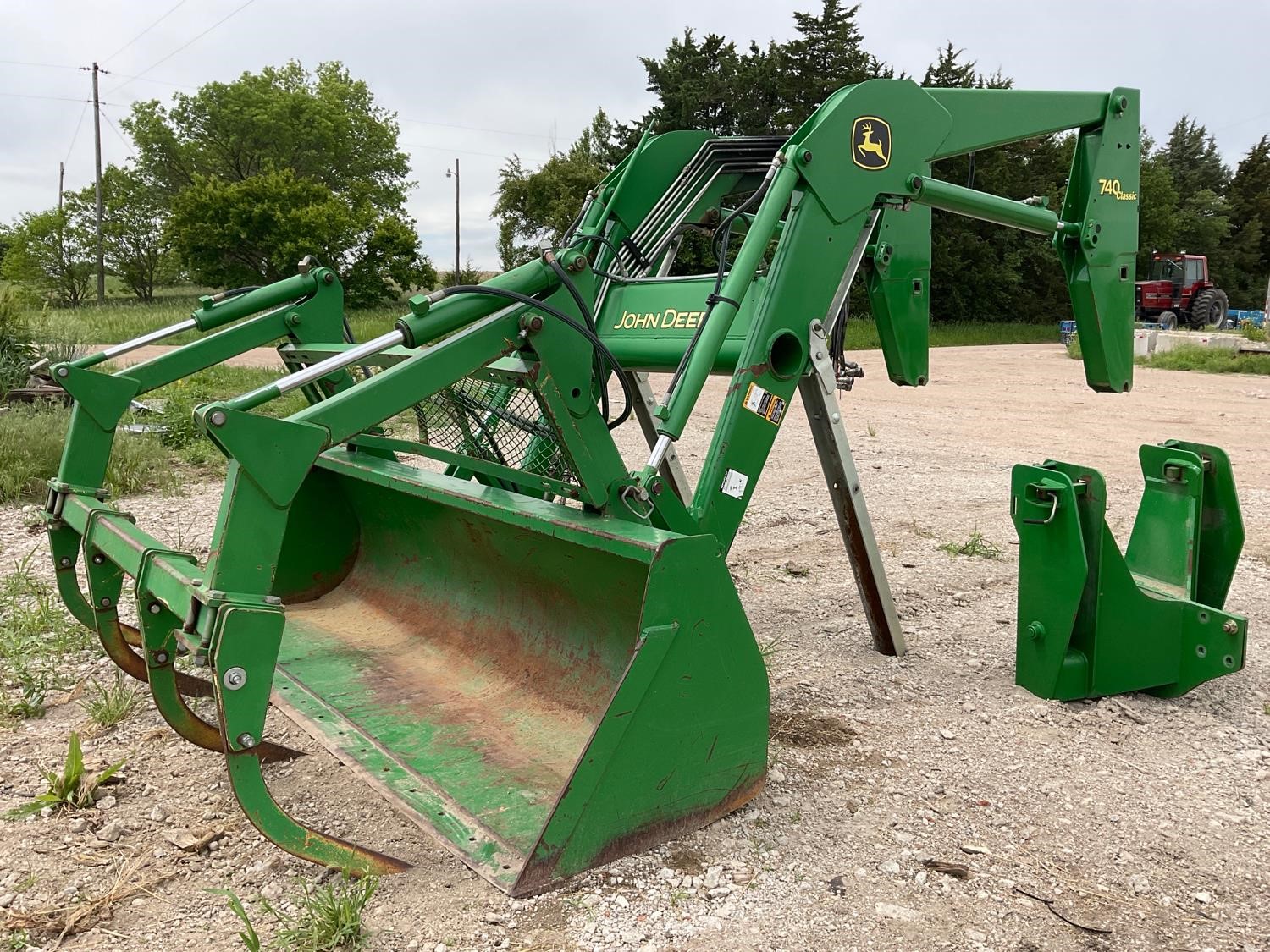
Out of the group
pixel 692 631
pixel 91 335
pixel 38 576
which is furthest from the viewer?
pixel 91 335

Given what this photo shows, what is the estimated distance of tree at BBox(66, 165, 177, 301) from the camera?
131 ft

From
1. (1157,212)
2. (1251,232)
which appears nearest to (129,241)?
(1157,212)

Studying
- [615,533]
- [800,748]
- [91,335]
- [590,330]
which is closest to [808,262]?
[590,330]

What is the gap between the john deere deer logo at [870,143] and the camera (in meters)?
3.30

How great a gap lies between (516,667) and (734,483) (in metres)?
1.00

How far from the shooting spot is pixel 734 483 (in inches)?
124

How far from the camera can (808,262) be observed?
3258 mm

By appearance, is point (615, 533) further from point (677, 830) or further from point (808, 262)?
point (808, 262)

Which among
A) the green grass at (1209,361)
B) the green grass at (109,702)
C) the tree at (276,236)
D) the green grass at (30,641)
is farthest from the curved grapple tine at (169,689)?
the tree at (276,236)

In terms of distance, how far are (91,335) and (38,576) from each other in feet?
30.6

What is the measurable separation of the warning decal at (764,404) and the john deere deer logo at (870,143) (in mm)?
824

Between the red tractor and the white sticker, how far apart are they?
28.4 metres

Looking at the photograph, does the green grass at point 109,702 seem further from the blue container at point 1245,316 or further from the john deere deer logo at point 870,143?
the blue container at point 1245,316

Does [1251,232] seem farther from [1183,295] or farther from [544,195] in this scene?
[544,195]
